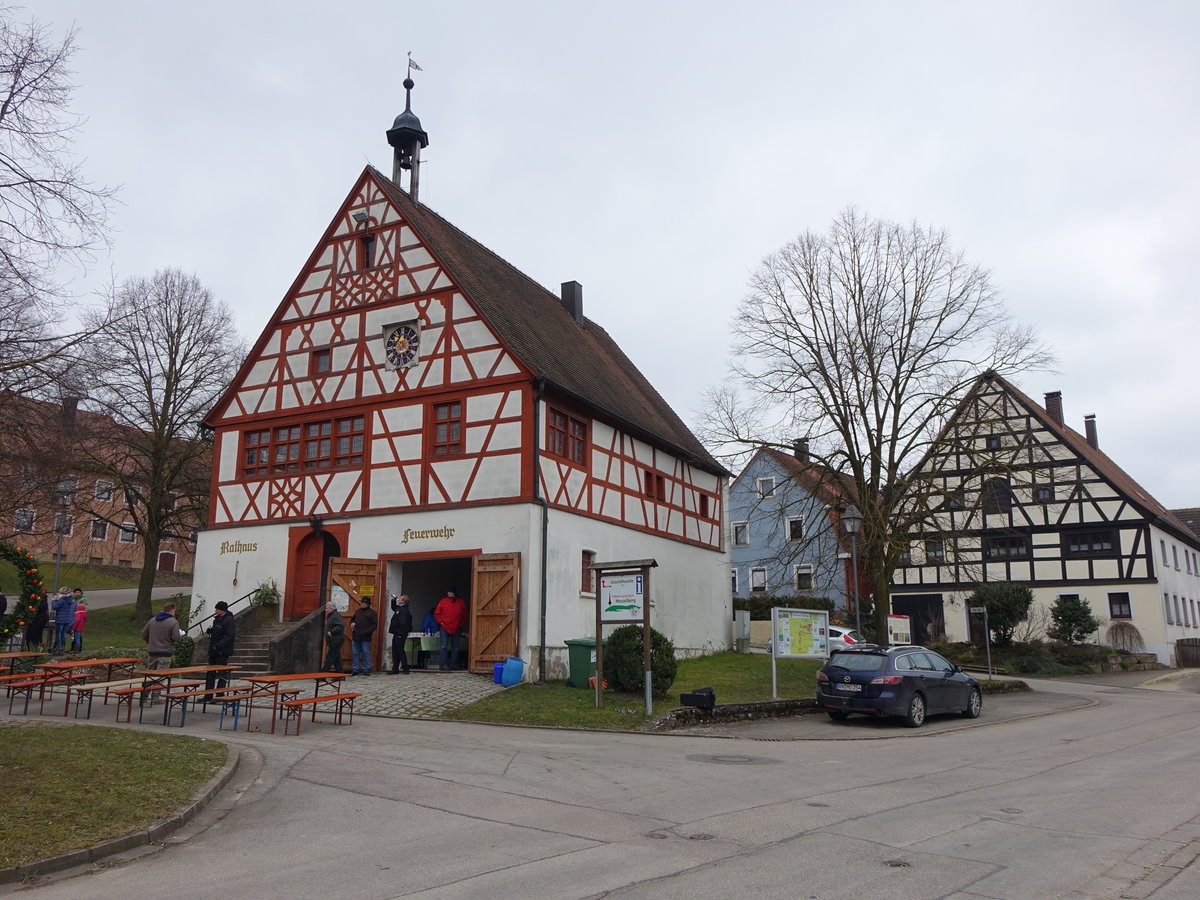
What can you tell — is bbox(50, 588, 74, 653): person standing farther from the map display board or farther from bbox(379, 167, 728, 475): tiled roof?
the map display board

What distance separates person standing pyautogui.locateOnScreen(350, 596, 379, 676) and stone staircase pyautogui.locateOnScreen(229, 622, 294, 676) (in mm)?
1877

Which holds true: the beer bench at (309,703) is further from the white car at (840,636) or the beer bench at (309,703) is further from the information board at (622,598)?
the white car at (840,636)

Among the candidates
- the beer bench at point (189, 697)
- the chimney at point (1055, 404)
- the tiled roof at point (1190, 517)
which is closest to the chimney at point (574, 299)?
the beer bench at point (189, 697)

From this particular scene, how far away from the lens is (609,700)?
17.9 m

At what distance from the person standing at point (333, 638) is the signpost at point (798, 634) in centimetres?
893

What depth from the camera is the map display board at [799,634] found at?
19.9 m

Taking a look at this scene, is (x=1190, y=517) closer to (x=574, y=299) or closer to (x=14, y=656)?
(x=574, y=299)

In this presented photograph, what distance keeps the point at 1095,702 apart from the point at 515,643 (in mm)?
15180

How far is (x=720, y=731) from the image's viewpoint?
1633cm

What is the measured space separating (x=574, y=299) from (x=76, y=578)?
35.2 metres

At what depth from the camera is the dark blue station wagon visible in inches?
685

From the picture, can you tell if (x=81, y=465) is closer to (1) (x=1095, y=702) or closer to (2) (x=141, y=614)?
(2) (x=141, y=614)

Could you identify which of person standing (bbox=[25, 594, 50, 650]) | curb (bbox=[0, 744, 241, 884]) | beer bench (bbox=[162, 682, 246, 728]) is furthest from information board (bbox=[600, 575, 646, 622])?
person standing (bbox=[25, 594, 50, 650])

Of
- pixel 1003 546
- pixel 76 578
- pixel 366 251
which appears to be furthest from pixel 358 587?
pixel 76 578
